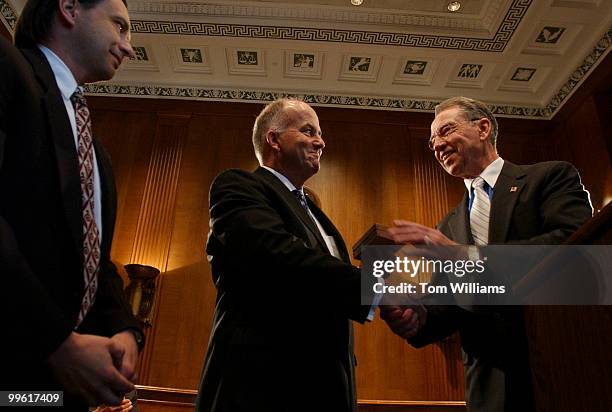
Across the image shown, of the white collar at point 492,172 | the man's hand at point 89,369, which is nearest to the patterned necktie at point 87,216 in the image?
the man's hand at point 89,369

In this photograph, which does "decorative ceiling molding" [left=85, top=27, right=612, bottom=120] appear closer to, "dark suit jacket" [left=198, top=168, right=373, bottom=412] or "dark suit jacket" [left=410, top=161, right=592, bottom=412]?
"dark suit jacket" [left=410, top=161, right=592, bottom=412]

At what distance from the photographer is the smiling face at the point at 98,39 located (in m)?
1.34

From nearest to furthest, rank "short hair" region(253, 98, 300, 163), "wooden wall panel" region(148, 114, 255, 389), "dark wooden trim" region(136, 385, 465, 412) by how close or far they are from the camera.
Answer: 1. "short hair" region(253, 98, 300, 163)
2. "dark wooden trim" region(136, 385, 465, 412)
3. "wooden wall panel" region(148, 114, 255, 389)

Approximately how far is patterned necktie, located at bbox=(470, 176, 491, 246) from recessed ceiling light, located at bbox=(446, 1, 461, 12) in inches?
152

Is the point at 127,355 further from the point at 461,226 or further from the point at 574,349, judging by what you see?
the point at 461,226

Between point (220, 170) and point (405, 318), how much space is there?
485 centimetres

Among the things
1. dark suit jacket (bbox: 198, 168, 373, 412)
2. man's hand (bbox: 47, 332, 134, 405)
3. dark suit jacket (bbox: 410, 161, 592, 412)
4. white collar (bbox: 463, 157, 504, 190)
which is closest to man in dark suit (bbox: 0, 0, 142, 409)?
→ man's hand (bbox: 47, 332, 134, 405)

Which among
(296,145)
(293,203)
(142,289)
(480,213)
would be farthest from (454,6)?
(142,289)

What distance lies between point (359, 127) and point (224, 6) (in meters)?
2.33

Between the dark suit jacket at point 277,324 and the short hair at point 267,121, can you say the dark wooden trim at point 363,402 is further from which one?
the dark suit jacket at point 277,324

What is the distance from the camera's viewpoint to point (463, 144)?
2502 mm

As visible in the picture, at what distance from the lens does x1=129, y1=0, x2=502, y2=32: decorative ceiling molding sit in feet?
18.5

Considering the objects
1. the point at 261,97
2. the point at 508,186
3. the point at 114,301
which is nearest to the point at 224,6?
the point at 261,97

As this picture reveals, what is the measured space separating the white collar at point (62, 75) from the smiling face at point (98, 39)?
8 centimetres
